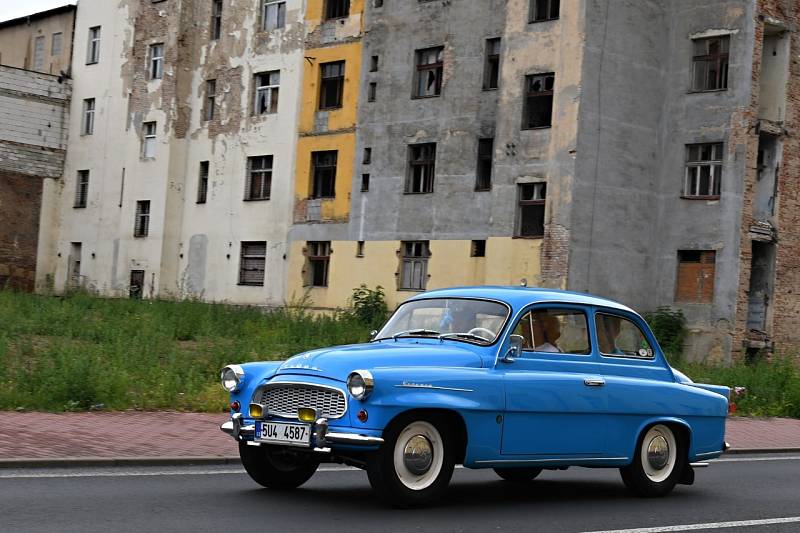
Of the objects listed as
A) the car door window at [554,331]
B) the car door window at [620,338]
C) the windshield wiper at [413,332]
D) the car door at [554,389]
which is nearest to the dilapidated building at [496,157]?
the car door window at [620,338]

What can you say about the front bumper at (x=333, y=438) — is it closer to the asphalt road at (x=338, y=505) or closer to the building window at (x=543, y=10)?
the asphalt road at (x=338, y=505)

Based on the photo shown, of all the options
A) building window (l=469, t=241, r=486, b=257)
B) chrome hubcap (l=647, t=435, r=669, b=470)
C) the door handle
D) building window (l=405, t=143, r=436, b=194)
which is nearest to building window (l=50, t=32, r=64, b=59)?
building window (l=405, t=143, r=436, b=194)

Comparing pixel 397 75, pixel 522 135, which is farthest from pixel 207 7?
pixel 522 135

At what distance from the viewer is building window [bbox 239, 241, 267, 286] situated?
4509 centimetres

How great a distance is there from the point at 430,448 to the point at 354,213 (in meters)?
32.7

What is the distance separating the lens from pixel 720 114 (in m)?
37.2

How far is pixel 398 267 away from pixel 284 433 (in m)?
30.7

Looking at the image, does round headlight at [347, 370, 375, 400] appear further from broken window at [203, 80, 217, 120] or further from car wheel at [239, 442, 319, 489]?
broken window at [203, 80, 217, 120]

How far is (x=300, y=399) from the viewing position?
9.80 meters

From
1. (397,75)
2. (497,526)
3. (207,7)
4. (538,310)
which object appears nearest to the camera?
(497,526)

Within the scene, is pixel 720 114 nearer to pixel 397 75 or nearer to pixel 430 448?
pixel 397 75

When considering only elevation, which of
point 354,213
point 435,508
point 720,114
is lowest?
point 435,508

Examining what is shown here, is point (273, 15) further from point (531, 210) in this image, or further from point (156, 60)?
point (531, 210)

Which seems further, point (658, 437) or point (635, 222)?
point (635, 222)
